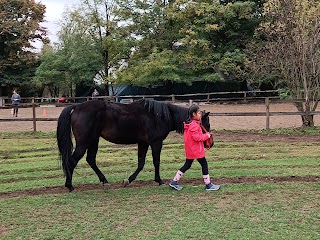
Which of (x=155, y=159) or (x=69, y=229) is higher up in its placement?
(x=155, y=159)

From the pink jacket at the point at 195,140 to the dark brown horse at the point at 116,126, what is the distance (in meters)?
0.46

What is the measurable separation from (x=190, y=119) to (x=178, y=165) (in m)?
2.73

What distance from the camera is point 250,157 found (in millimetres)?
10594

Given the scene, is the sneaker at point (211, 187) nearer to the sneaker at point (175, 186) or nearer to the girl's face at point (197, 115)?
the sneaker at point (175, 186)

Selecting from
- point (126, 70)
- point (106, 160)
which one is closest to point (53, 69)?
point (126, 70)

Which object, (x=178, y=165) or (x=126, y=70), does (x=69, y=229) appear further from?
(x=126, y=70)

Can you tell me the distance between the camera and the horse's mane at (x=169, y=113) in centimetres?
767

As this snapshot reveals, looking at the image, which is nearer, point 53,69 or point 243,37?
point 243,37

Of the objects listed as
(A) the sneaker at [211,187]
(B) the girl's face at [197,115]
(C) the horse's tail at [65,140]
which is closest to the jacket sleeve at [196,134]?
(B) the girl's face at [197,115]

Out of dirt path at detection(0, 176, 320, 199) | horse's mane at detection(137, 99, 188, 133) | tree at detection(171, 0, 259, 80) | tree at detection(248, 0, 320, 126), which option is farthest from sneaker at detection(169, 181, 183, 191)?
tree at detection(171, 0, 259, 80)

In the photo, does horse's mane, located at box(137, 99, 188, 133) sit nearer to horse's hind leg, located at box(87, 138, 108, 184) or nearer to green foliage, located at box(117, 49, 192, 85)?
horse's hind leg, located at box(87, 138, 108, 184)

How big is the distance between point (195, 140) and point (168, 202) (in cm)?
121

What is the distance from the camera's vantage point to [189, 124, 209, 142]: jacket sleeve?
695 cm

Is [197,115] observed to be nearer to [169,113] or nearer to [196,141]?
[196,141]
